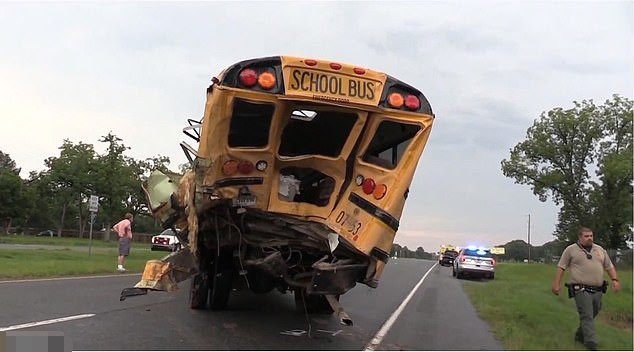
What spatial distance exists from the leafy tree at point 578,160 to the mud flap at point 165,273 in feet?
175

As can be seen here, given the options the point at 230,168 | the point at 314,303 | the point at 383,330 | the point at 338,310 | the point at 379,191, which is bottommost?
the point at 383,330

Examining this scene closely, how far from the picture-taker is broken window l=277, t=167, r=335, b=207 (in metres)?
7.27

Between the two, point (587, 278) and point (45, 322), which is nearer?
point (45, 322)

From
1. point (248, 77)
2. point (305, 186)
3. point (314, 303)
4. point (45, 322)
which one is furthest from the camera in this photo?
point (314, 303)

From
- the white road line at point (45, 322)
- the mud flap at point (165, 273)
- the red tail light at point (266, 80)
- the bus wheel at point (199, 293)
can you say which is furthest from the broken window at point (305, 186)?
the white road line at point (45, 322)

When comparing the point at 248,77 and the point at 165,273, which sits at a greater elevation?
the point at 248,77

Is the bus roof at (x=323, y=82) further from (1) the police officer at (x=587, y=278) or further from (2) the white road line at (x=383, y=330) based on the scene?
(1) the police officer at (x=587, y=278)

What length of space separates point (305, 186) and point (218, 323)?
2.25 meters

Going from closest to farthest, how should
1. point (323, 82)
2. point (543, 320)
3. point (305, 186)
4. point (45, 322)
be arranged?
point (323, 82) → point (45, 322) → point (305, 186) → point (543, 320)

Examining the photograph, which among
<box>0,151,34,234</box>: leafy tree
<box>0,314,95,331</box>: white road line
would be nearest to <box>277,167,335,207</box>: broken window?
<box>0,314,95,331</box>: white road line

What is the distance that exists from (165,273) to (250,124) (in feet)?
6.56

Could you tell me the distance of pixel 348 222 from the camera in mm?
6910

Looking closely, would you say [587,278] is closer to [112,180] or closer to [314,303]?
[314,303]

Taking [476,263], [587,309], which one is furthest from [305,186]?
[476,263]
